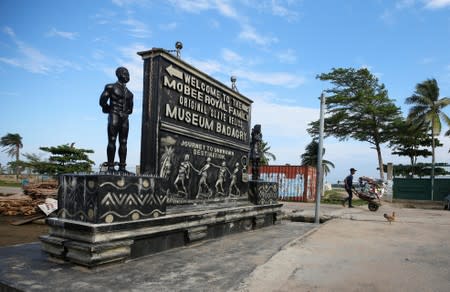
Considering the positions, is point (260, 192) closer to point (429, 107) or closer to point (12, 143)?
point (429, 107)

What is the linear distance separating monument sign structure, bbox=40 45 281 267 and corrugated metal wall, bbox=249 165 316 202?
1318 cm

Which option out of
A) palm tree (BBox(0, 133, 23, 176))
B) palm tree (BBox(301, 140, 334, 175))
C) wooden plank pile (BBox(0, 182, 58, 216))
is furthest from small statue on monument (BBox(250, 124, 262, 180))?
palm tree (BBox(0, 133, 23, 176))

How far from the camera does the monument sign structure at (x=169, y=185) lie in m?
4.62

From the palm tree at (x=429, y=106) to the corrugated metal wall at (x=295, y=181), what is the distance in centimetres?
1563

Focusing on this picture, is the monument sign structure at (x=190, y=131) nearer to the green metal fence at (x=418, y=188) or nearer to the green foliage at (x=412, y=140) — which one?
the green metal fence at (x=418, y=188)

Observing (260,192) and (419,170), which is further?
(419,170)

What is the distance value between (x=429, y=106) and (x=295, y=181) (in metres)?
18.3

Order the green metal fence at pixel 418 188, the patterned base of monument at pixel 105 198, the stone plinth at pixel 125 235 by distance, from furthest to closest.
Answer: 1. the green metal fence at pixel 418 188
2. the patterned base of monument at pixel 105 198
3. the stone plinth at pixel 125 235

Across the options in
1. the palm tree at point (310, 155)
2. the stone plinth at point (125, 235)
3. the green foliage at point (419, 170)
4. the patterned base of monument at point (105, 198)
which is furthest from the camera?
the palm tree at point (310, 155)

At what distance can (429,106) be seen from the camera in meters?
31.9

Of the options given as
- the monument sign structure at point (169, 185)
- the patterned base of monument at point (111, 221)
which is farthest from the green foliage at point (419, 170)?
the patterned base of monument at point (111, 221)

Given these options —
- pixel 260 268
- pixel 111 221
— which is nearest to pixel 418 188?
pixel 260 268

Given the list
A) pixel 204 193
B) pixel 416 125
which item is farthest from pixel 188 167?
pixel 416 125

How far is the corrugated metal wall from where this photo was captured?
72.3 feet
